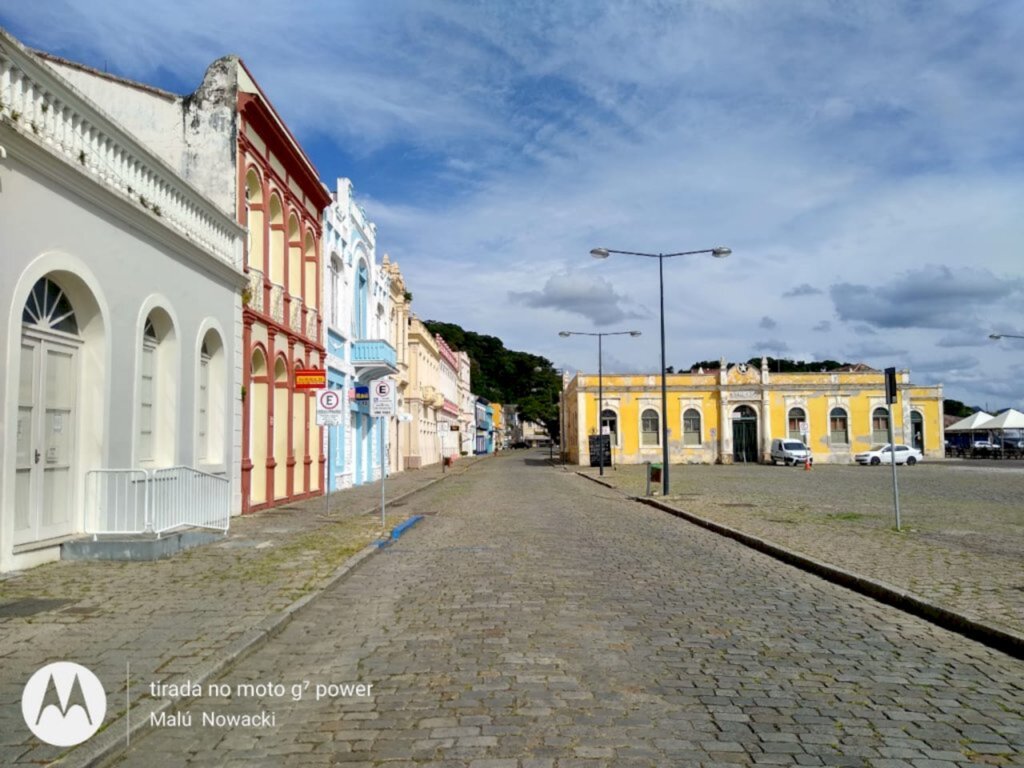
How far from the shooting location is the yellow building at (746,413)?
58.0 m

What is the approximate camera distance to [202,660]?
5.86 metres

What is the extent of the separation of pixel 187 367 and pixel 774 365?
9913 centimetres

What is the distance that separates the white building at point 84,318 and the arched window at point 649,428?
46.6m

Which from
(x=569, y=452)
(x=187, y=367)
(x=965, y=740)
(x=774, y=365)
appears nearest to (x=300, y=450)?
(x=187, y=367)

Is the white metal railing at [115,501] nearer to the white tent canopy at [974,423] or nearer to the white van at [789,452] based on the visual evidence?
the white van at [789,452]

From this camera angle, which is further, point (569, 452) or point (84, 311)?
point (569, 452)

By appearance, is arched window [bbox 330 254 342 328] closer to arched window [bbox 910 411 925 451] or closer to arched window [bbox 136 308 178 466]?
arched window [bbox 136 308 178 466]

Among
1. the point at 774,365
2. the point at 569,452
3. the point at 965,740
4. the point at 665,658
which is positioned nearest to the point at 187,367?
the point at 665,658

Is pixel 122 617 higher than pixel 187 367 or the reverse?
the reverse

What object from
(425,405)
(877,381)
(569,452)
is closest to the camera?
(425,405)

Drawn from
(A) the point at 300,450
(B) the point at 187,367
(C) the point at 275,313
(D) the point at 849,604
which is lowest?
(D) the point at 849,604

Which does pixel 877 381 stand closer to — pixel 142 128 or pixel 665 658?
pixel 142 128

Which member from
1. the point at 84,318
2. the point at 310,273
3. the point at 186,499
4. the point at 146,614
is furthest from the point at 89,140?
the point at 310,273

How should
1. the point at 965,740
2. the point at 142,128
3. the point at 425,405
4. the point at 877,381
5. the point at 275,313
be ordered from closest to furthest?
the point at 965,740 < the point at 142,128 < the point at 275,313 < the point at 425,405 < the point at 877,381
